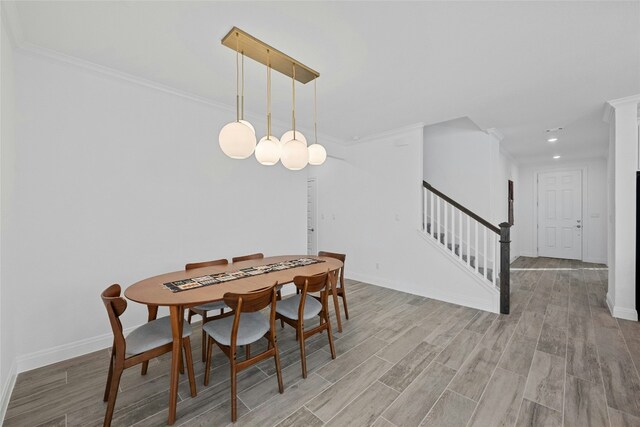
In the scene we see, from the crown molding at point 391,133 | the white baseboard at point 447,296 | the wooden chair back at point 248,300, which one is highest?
the crown molding at point 391,133

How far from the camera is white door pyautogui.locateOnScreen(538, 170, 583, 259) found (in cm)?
669

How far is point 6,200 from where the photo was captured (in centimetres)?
189

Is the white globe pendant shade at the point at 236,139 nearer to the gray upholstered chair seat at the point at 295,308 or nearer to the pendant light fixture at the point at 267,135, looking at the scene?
the pendant light fixture at the point at 267,135

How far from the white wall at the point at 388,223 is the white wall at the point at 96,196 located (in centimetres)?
253

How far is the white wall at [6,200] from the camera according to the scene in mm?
1777

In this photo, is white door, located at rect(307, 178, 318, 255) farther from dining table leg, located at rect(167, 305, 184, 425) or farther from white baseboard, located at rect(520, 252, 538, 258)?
white baseboard, located at rect(520, 252, 538, 258)

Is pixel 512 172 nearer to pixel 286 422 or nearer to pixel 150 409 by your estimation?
pixel 286 422

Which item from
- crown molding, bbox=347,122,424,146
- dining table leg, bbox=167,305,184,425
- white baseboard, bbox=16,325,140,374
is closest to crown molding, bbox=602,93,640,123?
crown molding, bbox=347,122,424,146

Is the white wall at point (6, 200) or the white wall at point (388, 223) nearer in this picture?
the white wall at point (6, 200)

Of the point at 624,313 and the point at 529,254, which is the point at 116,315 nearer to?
the point at 624,313

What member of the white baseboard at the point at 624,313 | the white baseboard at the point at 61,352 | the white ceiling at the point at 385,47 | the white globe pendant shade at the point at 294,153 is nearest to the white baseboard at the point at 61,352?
the white baseboard at the point at 61,352

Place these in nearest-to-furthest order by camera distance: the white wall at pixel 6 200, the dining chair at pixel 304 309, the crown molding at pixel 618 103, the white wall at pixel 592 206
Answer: the white wall at pixel 6 200, the dining chair at pixel 304 309, the crown molding at pixel 618 103, the white wall at pixel 592 206

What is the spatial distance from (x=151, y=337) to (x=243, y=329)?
0.60 metres

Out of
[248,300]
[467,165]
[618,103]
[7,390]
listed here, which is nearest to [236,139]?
[248,300]
